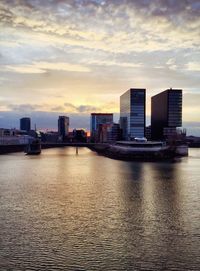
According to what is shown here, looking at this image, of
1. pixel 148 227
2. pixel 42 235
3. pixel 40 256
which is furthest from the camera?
pixel 148 227

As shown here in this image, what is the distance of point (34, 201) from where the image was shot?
38000mm

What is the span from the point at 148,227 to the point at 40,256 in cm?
915

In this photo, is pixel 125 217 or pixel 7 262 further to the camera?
pixel 125 217

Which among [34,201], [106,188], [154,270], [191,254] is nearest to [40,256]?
[154,270]

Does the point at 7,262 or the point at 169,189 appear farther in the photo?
the point at 169,189

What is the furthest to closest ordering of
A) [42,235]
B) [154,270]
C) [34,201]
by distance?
1. [34,201]
2. [42,235]
3. [154,270]

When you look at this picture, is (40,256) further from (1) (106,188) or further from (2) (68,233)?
(1) (106,188)

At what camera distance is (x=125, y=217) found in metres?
31.0

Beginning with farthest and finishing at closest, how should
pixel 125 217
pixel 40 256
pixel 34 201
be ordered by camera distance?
1. pixel 34 201
2. pixel 125 217
3. pixel 40 256

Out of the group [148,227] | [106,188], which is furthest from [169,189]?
[148,227]

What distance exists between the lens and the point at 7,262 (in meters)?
20.5

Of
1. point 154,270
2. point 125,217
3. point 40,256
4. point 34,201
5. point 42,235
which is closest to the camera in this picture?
point 154,270

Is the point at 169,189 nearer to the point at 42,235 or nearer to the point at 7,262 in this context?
the point at 42,235

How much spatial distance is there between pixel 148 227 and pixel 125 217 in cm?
345
